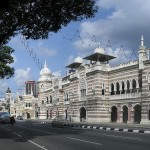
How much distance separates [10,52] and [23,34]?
68.1 ft

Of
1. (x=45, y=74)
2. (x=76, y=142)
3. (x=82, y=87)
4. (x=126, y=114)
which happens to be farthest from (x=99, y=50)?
(x=76, y=142)

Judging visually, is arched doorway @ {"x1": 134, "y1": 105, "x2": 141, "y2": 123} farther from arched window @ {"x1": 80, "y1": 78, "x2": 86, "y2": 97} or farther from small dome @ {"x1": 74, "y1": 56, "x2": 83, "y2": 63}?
small dome @ {"x1": 74, "y1": 56, "x2": 83, "y2": 63}

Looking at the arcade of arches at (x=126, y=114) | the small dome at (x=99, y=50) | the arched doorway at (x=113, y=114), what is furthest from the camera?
the small dome at (x=99, y=50)

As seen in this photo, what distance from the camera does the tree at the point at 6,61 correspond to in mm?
38094

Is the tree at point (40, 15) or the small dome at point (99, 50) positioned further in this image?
the small dome at point (99, 50)

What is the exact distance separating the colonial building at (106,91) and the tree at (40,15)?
101 feet

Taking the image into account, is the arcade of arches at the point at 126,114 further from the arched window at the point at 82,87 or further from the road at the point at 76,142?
the road at the point at 76,142

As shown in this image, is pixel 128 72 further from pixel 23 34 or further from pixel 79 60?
pixel 23 34

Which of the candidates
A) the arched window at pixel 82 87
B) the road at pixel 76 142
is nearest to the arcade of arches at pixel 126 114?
the arched window at pixel 82 87

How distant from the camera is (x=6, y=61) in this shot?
39.8 m

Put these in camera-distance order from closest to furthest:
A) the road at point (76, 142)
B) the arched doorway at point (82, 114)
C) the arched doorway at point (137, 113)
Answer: the road at point (76, 142) < the arched doorway at point (137, 113) < the arched doorway at point (82, 114)

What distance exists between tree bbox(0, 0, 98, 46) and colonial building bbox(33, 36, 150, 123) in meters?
30.8

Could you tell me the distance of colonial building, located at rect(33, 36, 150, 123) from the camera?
4866 centimetres

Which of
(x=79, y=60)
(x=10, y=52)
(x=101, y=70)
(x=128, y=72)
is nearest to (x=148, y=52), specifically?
(x=128, y=72)
